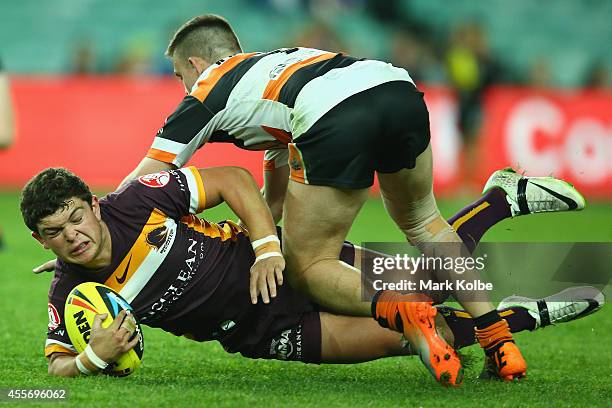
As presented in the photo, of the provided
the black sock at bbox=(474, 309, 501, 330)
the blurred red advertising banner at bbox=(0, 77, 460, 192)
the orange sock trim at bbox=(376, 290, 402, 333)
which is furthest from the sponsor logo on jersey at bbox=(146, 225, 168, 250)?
the blurred red advertising banner at bbox=(0, 77, 460, 192)

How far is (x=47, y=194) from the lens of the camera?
14.2ft

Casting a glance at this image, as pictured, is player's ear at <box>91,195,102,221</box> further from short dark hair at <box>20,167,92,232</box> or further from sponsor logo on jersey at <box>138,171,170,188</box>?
sponsor logo on jersey at <box>138,171,170,188</box>

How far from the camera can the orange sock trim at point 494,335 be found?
15.4 ft

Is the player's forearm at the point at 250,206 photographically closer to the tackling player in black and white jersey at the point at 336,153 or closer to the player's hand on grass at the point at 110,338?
the tackling player in black and white jersey at the point at 336,153

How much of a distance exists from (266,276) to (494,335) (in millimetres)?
1079

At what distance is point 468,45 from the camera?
14180mm

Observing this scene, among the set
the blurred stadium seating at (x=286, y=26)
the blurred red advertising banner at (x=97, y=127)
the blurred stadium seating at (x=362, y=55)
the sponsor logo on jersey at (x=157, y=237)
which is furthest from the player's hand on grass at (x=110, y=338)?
the blurred stadium seating at (x=286, y=26)

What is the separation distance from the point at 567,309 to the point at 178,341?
83.5 inches

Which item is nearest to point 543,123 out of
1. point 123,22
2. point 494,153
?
point 494,153

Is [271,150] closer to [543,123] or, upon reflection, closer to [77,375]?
[77,375]

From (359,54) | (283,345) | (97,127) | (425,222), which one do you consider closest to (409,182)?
(425,222)

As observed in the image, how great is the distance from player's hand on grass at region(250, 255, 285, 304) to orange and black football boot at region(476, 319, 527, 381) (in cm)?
97

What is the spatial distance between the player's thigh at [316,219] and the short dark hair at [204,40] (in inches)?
49.1

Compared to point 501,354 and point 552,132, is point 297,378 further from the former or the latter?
point 552,132
